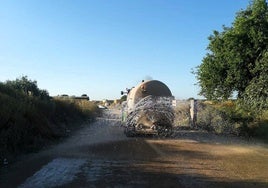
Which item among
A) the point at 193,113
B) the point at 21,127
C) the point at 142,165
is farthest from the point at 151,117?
the point at 142,165

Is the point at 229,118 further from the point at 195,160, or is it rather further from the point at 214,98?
the point at 195,160

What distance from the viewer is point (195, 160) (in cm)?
1417

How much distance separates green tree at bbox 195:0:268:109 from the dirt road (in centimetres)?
498

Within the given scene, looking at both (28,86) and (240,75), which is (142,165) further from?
(28,86)

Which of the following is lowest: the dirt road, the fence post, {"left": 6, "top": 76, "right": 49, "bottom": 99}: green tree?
the dirt road

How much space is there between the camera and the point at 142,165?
1292 centimetres

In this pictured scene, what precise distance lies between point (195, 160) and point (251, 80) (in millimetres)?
10355

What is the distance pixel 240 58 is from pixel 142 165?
42.4 ft

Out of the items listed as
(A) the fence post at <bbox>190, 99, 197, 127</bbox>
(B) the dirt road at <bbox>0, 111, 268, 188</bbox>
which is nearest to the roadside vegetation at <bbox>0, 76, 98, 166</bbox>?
(B) the dirt road at <bbox>0, 111, 268, 188</bbox>

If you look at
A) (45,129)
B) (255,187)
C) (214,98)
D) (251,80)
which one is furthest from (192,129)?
(255,187)

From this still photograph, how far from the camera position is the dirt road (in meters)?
10.4

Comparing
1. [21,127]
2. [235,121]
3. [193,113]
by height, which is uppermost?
[193,113]

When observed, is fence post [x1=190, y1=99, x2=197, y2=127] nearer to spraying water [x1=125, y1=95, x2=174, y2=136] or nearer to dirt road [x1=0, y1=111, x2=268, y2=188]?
spraying water [x1=125, y1=95, x2=174, y2=136]

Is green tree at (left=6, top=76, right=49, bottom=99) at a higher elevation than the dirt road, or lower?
higher
